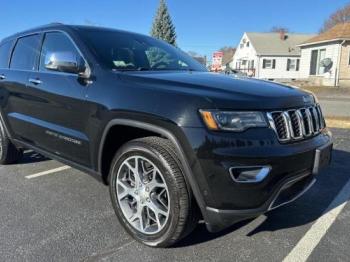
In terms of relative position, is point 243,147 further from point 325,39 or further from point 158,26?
point 158,26

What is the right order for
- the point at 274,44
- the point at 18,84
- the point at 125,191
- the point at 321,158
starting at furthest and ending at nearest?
the point at 274,44 → the point at 18,84 → the point at 125,191 → the point at 321,158

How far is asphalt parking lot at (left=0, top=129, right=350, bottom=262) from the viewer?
9.46 ft

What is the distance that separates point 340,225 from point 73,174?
323cm

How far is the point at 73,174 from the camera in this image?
486 cm

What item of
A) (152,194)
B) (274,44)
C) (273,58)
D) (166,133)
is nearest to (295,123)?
(166,133)

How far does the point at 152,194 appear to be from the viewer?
2.99 metres

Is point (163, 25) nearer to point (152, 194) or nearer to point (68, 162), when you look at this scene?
point (68, 162)

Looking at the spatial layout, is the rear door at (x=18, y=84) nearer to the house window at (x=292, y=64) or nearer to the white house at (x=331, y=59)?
the white house at (x=331, y=59)

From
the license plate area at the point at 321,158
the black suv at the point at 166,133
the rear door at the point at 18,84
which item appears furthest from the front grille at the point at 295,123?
the rear door at the point at 18,84

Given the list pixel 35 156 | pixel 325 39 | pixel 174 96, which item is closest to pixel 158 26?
pixel 325 39

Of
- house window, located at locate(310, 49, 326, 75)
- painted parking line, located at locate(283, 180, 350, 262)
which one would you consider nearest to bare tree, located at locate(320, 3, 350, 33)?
house window, located at locate(310, 49, 326, 75)

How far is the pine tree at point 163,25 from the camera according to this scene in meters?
45.2

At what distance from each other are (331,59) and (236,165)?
27044mm

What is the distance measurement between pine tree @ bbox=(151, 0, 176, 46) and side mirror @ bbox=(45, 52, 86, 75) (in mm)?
42643
